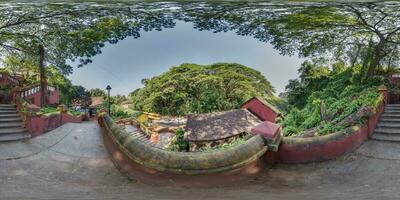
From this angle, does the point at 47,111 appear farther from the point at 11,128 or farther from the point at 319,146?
the point at 319,146

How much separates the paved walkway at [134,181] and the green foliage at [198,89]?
394 mm

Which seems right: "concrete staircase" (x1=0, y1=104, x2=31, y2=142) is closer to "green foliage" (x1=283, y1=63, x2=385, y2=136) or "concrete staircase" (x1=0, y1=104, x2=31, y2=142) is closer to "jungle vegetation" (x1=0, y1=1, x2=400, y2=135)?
"jungle vegetation" (x1=0, y1=1, x2=400, y2=135)

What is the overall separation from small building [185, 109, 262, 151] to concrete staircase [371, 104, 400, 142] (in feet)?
2.28

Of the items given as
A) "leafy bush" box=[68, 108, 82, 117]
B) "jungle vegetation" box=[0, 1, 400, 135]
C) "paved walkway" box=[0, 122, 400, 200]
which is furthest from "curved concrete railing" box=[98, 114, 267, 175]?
"leafy bush" box=[68, 108, 82, 117]

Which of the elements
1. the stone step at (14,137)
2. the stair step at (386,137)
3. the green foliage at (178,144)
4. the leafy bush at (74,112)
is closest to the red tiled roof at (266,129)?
the green foliage at (178,144)

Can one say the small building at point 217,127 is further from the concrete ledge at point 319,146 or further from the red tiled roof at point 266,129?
the concrete ledge at point 319,146

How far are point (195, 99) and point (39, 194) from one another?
3.40 feet

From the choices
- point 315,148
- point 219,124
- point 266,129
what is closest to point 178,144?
point 219,124

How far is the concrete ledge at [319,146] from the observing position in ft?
7.71

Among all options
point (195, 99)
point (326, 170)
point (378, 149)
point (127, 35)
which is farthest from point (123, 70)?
point (378, 149)

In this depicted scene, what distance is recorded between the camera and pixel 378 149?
7.96 feet

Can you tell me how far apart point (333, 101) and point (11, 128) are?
75.5 inches

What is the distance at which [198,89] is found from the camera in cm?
249

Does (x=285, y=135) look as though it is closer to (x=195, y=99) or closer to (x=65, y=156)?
(x=195, y=99)
